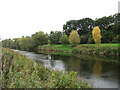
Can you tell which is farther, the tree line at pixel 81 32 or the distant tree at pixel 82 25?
the distant tree at pixel 82 25

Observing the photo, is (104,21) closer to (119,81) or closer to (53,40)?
(53,40)

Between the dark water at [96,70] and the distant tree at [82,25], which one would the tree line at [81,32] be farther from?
the dark water at [96,70]

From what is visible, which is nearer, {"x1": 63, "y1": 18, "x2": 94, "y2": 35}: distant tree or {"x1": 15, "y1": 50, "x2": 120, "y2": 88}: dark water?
{"x1": 15, "y1": 50, "x2": 120, "y2": 88}: dark water

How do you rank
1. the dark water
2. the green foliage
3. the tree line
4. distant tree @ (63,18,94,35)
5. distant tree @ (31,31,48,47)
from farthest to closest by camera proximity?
distant tree @ (31,31,48,47) < distant tree @ (63,18,94,35) < the tree line < the green foliage < the dark water

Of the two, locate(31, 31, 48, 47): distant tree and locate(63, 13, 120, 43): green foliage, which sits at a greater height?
locate(63, 13, 120, 43): green foliage

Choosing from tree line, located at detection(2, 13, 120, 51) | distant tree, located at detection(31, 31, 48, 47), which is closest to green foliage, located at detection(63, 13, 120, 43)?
tree line, located at detection(2, 13, 120, 51)

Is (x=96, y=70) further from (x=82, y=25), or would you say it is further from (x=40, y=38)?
(x=40, y=38)

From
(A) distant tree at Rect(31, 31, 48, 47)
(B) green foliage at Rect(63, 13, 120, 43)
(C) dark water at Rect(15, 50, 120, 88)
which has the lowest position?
(C) dark water at Rect(15, 50, 120, 88)

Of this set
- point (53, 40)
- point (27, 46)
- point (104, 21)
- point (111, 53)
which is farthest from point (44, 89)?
point (27, 46)

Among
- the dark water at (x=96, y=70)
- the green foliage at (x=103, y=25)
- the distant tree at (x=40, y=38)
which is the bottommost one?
the dark water at (x=96, y=70)

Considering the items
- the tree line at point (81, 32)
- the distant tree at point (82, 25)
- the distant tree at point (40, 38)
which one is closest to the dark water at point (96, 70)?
the tree line at point (81, 32)

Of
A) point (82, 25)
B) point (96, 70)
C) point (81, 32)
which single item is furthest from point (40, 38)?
point (96, 70)

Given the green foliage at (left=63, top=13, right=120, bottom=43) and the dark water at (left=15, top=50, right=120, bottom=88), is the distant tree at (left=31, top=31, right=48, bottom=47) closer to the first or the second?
the green foliage at (left=63, top=13, right=120, bottom=43)

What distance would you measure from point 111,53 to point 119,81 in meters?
20.1
